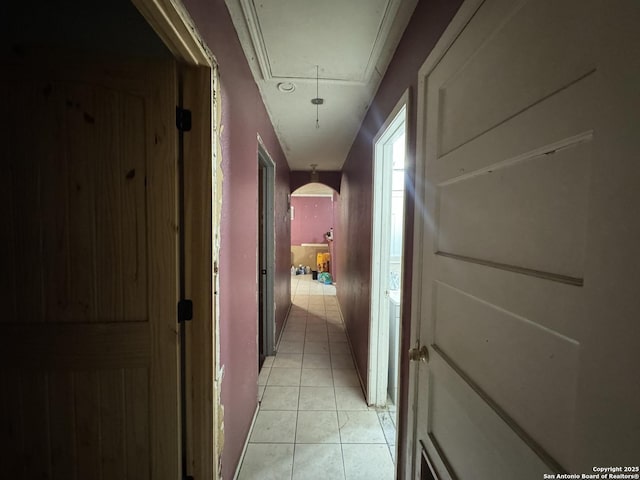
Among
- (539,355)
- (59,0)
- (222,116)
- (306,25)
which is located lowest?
(539,355)

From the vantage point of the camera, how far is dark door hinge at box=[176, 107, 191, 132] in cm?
102

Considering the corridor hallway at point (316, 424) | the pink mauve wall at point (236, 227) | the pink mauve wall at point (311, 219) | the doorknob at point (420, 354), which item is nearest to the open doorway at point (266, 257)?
the corridor hallway at point (316, 424)

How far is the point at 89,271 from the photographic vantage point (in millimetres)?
998

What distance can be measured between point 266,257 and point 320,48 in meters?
2.07

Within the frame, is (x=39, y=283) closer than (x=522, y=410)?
No

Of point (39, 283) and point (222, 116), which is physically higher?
point (222, 116)

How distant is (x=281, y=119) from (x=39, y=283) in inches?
84.7

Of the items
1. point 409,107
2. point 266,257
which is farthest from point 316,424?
point 409,107

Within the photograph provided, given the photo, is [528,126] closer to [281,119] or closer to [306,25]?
[306,25]

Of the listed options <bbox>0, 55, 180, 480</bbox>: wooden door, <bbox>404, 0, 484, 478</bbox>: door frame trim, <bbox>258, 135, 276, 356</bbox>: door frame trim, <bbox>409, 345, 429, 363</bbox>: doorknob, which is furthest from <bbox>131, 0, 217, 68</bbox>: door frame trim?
<bbox>258, 135, 276, 356</bbox>: door frame trim

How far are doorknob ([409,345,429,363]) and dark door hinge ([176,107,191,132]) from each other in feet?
4.03

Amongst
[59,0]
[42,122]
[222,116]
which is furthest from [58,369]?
[59,0]

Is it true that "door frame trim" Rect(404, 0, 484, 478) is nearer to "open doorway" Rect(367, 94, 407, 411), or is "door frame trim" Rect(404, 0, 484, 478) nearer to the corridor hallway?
the corridor hallway

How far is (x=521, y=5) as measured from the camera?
0.54 m
